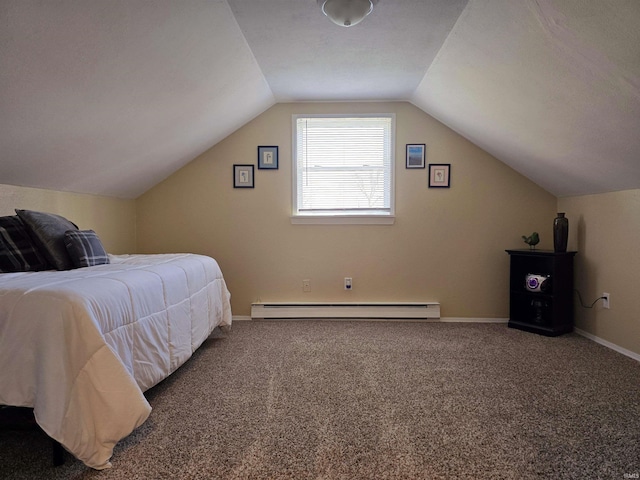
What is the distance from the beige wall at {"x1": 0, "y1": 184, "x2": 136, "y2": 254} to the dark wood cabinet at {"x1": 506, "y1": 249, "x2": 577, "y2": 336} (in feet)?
12.1

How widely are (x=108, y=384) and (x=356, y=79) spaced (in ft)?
9.26

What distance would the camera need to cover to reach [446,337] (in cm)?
307

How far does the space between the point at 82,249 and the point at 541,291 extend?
3.52m

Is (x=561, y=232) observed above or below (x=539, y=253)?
above

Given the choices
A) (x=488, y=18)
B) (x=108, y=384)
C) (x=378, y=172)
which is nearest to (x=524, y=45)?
(x=488, y=18)

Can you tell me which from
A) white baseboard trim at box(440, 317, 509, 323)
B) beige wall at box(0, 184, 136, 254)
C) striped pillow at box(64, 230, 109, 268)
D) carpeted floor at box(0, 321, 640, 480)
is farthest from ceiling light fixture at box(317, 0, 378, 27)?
white baseboard trim at box(440, 317, 509, 323)

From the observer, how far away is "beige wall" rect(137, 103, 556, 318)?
142 inches

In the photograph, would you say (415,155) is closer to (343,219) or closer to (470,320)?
(343,219)

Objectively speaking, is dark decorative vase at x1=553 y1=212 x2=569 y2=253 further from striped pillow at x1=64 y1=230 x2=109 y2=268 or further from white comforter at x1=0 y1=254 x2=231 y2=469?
striped pillow at x1=64 y1=230 x2=109 y2=268

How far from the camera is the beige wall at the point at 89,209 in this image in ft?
7.66

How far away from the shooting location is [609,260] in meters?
2.86

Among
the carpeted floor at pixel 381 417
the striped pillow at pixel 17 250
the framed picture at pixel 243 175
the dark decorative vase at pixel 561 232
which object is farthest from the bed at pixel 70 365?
the dark decorative vase at pixel 561 232

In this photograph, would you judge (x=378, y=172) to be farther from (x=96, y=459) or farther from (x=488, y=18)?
(x=96, y=459)

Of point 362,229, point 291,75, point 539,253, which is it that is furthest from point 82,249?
point 539,253
